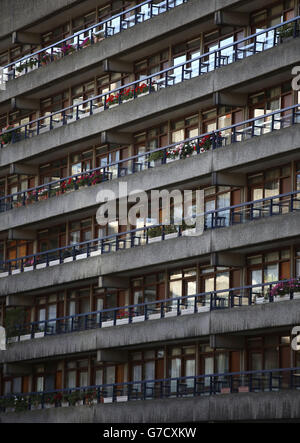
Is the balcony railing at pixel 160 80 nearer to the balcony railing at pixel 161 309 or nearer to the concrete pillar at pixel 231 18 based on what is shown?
the concrete pillar at pixel 231 18

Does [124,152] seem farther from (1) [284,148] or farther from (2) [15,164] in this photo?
(1) [284,148]

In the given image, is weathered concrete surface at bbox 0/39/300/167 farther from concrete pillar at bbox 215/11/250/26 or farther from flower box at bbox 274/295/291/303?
flower box at bbox 274/295/291/303

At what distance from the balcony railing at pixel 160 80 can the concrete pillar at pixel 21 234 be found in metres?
4.51

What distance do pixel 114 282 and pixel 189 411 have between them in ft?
29.2

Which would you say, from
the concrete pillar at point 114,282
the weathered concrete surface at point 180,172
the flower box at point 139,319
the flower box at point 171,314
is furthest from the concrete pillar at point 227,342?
the concrete pillar at point 114,282

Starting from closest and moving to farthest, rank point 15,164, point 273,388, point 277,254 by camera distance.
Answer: point 273,388
point 277,254
point 15,164

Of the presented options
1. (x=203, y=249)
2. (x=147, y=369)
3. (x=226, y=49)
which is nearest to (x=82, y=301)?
(x=147, y=369)

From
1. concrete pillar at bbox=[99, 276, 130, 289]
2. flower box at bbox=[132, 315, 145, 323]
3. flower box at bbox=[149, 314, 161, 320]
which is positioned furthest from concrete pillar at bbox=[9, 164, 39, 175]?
flower box at bbox=[149, 314, 161, 320]

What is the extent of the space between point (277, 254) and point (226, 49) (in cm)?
878

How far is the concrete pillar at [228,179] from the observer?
165 ft

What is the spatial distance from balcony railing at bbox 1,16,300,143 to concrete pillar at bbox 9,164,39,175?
1.29 metres

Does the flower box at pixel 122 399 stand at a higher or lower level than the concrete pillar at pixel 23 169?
lower

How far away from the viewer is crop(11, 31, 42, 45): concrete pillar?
65.1 m

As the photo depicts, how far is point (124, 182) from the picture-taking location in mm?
55281
